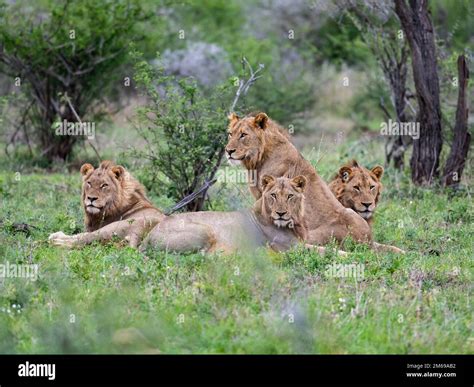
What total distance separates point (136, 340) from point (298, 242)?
308cm

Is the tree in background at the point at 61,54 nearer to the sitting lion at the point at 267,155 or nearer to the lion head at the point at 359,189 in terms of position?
the sitting lion at the point at 267,155

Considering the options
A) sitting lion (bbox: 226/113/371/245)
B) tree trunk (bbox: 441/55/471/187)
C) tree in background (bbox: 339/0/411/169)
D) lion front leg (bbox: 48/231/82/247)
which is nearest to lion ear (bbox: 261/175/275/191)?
sitting lion (bbox: 226/113/371/245)

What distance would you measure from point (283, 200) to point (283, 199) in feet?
0.04

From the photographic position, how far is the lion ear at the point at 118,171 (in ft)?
30.2

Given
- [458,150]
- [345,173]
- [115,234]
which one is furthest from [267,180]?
[458,150]

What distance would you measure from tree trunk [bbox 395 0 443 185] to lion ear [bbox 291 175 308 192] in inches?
158

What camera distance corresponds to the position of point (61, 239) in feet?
29.1

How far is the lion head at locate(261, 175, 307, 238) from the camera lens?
8.64 meters

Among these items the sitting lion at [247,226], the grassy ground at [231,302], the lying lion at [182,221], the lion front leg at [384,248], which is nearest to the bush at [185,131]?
the lying lion at [182,221]

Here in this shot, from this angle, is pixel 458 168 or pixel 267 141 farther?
pixel 458 168

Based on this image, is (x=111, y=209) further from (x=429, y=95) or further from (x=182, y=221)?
(x=429, y=95)

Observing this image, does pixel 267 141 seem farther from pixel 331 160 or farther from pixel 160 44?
pixel 160 44
